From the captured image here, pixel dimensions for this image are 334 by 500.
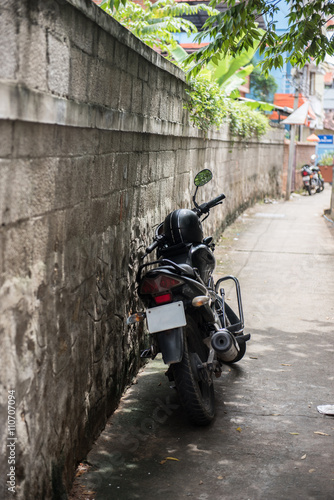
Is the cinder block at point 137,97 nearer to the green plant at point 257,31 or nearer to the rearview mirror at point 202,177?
the rearview mirror at point 202,177

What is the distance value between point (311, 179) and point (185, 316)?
22115mm

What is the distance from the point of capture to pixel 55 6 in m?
3.12

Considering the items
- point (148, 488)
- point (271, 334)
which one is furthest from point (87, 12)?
point (271, 334)

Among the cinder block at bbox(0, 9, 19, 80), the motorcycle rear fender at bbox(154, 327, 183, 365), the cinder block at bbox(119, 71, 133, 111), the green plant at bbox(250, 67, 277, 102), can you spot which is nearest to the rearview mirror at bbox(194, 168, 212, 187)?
the cinder block at bbox(119, 71, 133, 111)

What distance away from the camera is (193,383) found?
14.3ft

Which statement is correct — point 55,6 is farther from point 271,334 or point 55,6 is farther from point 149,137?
point 271,334

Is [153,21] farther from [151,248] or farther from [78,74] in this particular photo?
[78,74]

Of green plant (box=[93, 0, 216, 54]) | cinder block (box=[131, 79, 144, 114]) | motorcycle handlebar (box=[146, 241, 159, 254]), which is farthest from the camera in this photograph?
green plant (box=[93, 0, 216, 54])

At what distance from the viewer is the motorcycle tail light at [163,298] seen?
441 cm

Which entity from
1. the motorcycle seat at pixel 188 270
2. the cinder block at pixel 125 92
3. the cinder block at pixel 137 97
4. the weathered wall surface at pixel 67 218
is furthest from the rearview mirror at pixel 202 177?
the motorcycle seat at pixel 188 270

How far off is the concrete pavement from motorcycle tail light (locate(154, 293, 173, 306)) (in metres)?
0.88

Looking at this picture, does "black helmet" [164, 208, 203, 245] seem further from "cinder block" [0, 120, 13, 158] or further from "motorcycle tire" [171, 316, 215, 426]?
"cinder block" [0, 120, 13, 158]

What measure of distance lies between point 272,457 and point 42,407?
166 centimetres

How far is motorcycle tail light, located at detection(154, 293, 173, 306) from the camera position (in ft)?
14.5
